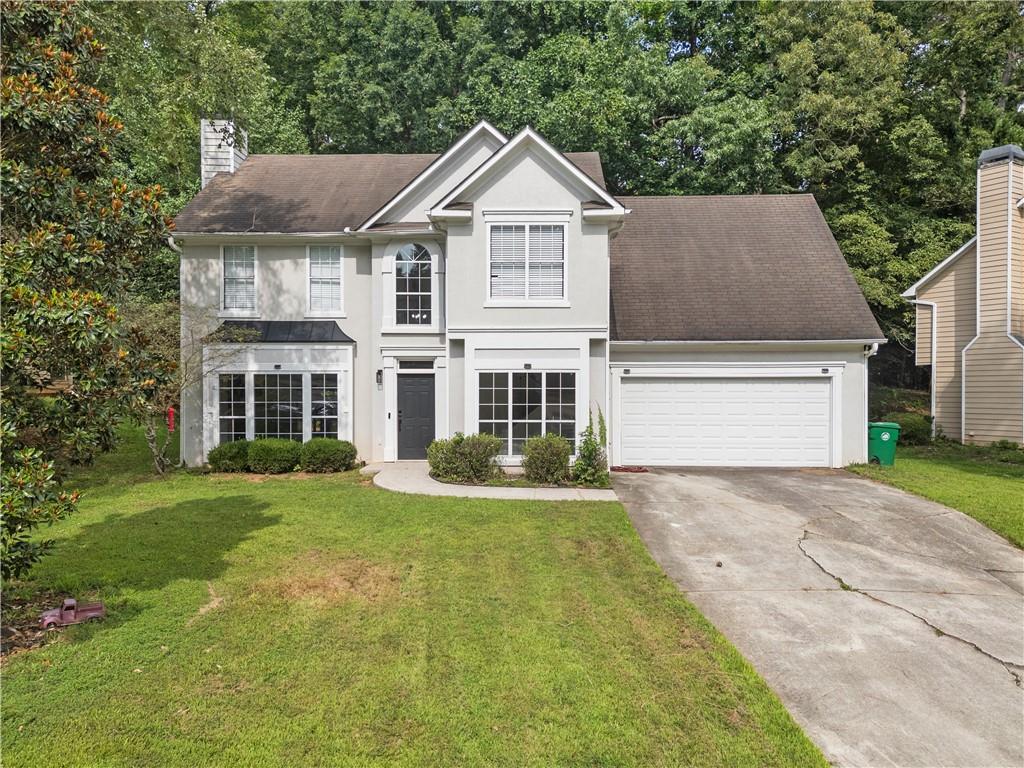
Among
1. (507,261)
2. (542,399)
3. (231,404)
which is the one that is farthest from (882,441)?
(231,404)

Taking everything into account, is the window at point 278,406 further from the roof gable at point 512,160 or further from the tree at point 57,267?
the tree at point 57,267

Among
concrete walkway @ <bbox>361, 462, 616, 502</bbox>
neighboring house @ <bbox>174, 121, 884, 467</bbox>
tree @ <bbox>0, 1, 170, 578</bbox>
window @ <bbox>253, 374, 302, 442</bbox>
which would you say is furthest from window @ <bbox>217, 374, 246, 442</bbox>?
tree @ <bbox>0, 1, 170, 578</bbox>

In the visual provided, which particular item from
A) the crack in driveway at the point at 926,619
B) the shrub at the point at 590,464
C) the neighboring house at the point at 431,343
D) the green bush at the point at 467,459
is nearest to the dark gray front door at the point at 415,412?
the neighboring house at the point at 431,343

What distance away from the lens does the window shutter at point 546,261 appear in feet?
41.1

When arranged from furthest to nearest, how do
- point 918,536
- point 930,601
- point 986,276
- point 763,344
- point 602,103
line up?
1. point 602,103
2. point 986,276
3. point 763,344
4. point 918,536
5. point 930,601

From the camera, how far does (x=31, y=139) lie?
17.2 feet

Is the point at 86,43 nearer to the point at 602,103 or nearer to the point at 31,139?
the point at 31,139

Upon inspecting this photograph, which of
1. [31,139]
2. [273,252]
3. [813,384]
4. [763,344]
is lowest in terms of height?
[813,384]

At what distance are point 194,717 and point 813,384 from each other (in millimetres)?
13729

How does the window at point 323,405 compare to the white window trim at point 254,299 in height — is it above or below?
below

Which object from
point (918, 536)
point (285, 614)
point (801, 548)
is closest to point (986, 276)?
point (918, 536)

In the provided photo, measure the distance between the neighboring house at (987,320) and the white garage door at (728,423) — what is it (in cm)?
715

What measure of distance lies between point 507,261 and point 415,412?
445cm

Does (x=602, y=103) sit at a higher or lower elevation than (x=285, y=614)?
higher
